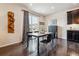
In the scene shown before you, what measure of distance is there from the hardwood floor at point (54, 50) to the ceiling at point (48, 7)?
845 millimetres

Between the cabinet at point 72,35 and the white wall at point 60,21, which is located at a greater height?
the white wall at point 60,21

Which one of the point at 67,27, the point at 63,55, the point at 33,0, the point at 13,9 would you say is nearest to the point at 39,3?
the point at 33,0

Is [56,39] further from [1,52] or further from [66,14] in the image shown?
[1,52]

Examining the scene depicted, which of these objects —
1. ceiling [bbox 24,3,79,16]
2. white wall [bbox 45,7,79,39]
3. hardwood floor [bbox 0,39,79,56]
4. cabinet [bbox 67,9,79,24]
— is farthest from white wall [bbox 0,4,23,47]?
cabinet [bbox 67,9,79,24]

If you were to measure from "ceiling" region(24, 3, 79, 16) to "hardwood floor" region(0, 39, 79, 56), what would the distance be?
84 cm

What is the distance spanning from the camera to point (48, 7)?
2.47m

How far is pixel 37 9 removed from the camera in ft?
8.29

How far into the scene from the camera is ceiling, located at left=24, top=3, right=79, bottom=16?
7.84ft

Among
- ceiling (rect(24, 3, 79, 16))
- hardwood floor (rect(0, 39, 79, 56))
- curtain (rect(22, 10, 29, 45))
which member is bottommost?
hardwood floor (rect(0, 39, 79, 56))

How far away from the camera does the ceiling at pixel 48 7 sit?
2.39m

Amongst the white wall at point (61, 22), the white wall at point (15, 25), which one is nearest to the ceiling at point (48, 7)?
the white wall at point (61, 22)

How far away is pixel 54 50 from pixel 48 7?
1.18 meters

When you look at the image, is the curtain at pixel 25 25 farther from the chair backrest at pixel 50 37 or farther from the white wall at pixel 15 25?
the chair backrest at pixel 50 37

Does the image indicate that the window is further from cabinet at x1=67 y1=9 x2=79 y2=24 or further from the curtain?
cabinet at x1=67 y1=9 x2=79 y2=24
